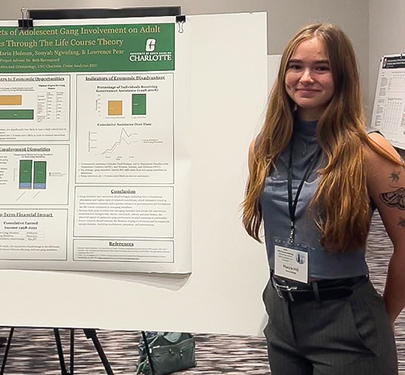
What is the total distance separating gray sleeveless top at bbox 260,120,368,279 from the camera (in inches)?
45.5

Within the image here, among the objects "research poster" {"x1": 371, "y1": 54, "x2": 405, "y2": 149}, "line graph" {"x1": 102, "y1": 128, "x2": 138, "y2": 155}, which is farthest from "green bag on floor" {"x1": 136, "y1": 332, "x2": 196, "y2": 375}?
"research poster" {"x1": 371, "y1": 54, "x2": 405, "y2": 149}

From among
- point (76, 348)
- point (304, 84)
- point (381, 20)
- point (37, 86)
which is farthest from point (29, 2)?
point (304, 84)

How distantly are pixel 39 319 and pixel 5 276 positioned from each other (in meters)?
0.16

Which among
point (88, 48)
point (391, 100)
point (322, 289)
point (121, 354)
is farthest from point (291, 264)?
point (391, 100)

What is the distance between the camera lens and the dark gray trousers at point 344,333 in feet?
3.74

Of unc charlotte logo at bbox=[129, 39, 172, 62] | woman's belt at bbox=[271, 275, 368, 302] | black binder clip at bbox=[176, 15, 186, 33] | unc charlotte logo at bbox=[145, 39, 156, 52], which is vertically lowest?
woman's belt at bbox=[271, 275, 368, 302]

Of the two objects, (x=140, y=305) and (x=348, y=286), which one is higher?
(x=348, y=286)

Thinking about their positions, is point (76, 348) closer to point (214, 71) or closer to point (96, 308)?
point (96, 308)

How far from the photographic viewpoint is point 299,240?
1.19 metres

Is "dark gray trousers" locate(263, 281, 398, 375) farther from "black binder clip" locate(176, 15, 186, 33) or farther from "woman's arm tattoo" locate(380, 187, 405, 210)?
"black binder clip" locate(176, 15, 186, 33)

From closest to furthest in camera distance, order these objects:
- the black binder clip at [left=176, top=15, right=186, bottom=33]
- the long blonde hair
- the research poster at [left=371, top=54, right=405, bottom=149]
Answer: the long blonde hair < the black binder clip at [left=176, top=15, right=186, bottom=33] < the research poster at [left=371, top=54, right=405, bottom=149]

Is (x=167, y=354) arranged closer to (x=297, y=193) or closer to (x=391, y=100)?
(x=297, y=193)

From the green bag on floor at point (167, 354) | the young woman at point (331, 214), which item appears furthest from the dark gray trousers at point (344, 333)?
the green bag on floor at point (167, 354)

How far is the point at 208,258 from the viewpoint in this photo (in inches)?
60.4
